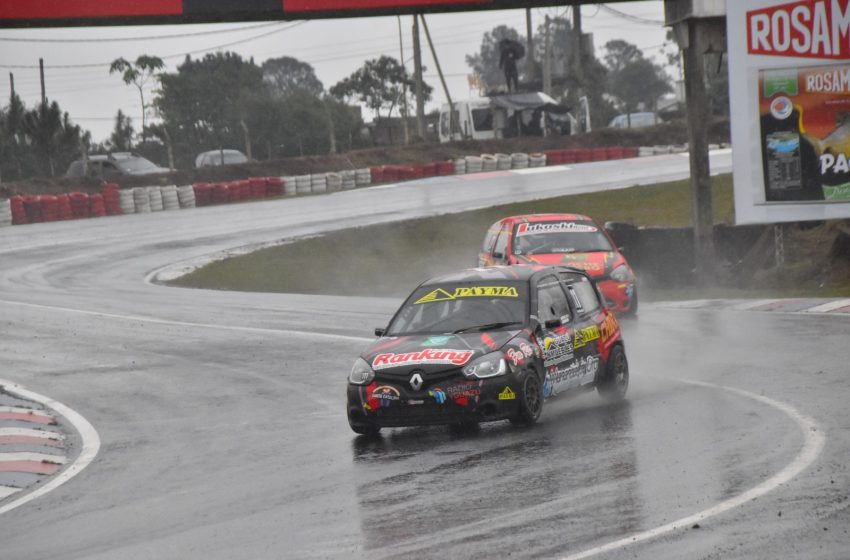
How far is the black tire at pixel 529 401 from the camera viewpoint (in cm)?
1074

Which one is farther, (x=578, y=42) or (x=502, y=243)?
(x=578, y=42)

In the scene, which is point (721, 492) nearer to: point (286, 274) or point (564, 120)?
point (286, 274)

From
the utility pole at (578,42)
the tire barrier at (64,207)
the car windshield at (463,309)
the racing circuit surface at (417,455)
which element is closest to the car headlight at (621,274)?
the racing circuit surface at (417,455)

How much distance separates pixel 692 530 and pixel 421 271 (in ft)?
76.3

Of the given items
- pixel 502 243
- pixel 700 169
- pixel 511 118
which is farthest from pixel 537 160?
pixel 502 243

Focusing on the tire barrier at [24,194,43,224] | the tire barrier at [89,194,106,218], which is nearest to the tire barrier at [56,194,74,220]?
the tire barrier at [24,194,43,224]

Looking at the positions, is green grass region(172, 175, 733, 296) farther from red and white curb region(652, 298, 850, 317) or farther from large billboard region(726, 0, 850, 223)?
large billboard region(726, 0, 850, 223)

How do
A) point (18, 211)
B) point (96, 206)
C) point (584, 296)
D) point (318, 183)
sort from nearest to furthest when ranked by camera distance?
point (584, 296)
point (18, 211)
point (96, 206)
point (318, 183)

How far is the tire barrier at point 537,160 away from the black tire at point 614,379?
45351 mm

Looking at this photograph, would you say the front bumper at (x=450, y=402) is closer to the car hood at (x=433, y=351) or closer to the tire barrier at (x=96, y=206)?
the car hood at (x=433, y=351)

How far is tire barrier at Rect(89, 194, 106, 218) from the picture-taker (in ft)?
146

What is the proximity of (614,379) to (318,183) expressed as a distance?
4051 cm

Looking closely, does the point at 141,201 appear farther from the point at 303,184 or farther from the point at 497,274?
the point at 497,274

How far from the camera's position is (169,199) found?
47.2 meters
